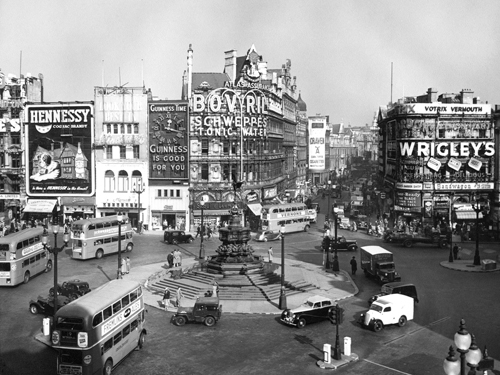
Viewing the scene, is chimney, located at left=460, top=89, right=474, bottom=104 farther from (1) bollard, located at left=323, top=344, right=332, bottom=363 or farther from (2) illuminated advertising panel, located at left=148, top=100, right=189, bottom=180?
(1) bollard, located at left=323, top=344, right=332, bottom=363

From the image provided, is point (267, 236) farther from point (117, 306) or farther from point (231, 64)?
point (231, 64)

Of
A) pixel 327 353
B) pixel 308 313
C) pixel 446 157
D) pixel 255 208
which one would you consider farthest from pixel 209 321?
pixel 446 157

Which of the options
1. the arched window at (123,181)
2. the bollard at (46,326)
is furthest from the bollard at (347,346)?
the arched window at (123,181)

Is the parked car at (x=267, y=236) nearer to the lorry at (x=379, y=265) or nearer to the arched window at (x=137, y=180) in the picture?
the arched window at (x=137, y=180)

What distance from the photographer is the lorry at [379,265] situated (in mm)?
42594

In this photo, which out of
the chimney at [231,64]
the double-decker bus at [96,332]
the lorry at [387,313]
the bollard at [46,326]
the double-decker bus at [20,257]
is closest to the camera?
the double-decker bus at [96,332]

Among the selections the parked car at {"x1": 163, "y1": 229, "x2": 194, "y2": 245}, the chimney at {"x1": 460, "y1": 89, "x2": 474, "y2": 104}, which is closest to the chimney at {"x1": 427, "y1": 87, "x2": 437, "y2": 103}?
the chimney at {"x1": 460, "y1": 89, "x2": 474, "y2": 104}

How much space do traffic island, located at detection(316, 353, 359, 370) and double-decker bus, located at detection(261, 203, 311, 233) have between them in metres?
37.9

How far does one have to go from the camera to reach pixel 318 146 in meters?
113

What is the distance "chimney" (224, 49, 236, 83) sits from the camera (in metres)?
96.9

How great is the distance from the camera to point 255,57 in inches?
3413

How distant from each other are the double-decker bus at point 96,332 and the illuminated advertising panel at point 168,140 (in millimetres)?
44121

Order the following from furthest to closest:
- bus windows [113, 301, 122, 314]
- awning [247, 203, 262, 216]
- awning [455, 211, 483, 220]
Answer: awning [247, 203, 262, 216]
awning [455, 211, 483, 220]
bus windows [113, 301, 122, 314]

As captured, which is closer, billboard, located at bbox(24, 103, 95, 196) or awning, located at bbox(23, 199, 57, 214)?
awning, located at bbox(23, 199, 57, 214)
